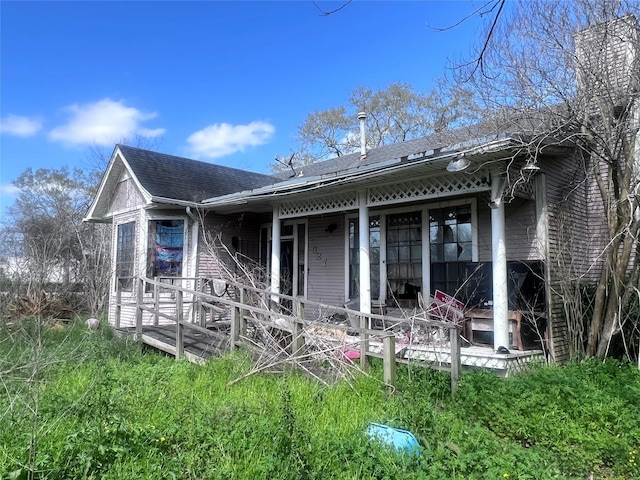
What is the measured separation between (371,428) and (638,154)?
5463 mm

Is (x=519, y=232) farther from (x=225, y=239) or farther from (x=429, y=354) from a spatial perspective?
(x=225, y=239)

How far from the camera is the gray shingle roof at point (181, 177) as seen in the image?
1043 centimetres

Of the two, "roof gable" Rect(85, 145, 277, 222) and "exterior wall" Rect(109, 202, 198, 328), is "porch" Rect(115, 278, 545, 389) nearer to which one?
"exterior wall" Rect(109, 202, 198, 328)

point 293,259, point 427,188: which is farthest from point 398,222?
point 293,259

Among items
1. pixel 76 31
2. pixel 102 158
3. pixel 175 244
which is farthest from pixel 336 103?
pixel 175 244

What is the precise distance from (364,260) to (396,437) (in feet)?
14.2

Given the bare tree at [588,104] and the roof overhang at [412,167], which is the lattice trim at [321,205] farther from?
the bare tree at [588,104]

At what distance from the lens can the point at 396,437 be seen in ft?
11.2

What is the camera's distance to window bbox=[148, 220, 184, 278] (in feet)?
34.2

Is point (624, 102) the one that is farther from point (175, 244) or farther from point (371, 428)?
point (175, 244)

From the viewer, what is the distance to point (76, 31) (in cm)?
1173

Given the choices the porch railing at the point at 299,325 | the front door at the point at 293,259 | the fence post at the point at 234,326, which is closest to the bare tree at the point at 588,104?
the porch railing at the point at 299,325

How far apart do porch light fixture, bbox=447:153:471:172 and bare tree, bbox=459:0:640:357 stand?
0.80m

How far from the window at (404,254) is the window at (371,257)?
274 mm
